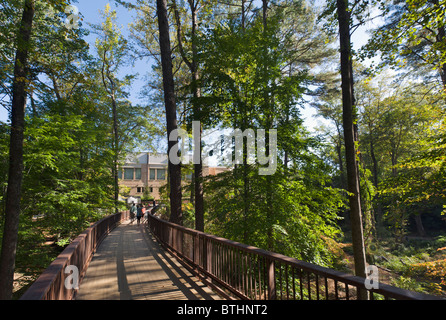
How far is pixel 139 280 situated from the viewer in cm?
507

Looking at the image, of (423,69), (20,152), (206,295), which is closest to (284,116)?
(206,295)

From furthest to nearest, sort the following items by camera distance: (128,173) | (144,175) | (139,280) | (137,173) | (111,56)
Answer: (144,175)
(137,173)
(128,173)
(111,56)
(139,280)

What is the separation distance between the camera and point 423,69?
1575 cm

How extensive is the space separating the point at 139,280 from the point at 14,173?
482cm

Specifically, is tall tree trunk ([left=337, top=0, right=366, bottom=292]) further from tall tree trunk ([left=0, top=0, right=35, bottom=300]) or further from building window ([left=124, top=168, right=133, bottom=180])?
building window ([left=124, top=168, right=133, bottom=180])

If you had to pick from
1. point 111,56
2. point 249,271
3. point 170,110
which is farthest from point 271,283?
point 111,56

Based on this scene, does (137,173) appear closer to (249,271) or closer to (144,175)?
(144,175)

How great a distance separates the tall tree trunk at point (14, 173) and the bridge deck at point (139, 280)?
2074mm

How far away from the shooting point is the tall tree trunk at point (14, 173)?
21.9ft

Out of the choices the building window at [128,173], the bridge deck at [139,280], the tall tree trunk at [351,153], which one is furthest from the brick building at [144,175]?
the tall tree trunk at [351,153]

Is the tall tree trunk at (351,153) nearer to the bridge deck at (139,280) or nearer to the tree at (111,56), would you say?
the bridge deck at (139,280)

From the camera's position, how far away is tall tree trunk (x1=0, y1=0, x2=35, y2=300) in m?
6.66

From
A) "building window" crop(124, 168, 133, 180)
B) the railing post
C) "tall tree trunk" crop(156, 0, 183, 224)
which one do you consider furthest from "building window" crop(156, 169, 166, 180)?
the railing post

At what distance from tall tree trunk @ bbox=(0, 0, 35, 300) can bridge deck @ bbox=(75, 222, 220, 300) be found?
2074 millimetres
